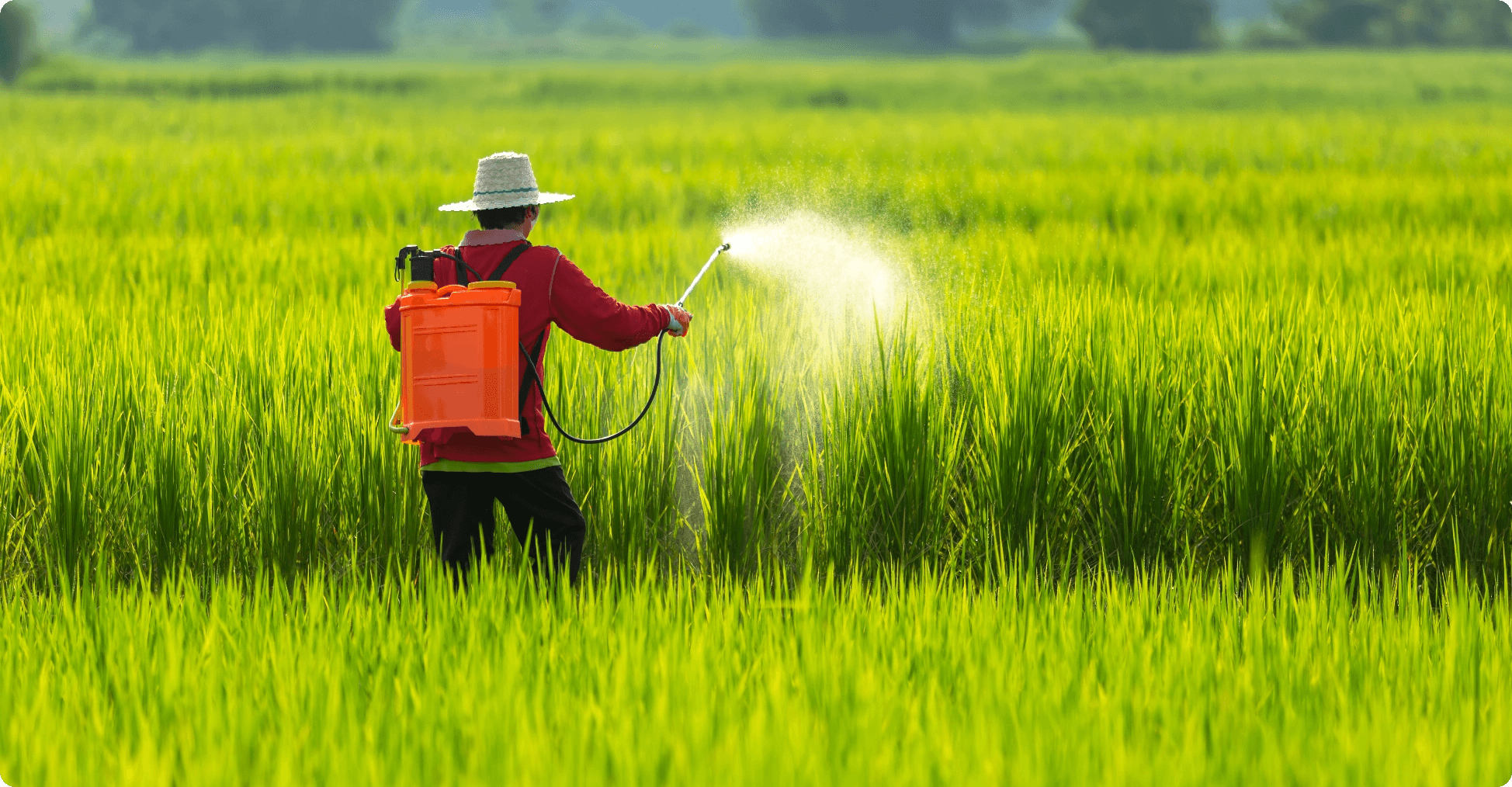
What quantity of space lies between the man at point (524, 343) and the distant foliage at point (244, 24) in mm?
87889

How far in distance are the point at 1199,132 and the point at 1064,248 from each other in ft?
33.6

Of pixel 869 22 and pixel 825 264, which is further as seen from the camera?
pixel 869 22

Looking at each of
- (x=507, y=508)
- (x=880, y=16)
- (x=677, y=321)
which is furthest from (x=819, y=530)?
(x=880, y=16)

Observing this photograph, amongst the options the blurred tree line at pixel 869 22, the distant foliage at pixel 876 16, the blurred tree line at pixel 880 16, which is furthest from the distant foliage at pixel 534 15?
the blurred tree line at pixel 880 16

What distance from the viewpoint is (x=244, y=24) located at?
3297 inches

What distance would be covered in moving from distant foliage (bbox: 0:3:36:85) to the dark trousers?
46351 mm

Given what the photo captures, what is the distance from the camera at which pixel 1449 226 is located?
8805 millimetres

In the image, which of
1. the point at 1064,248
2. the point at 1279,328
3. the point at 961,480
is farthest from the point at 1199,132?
the point at 961,480

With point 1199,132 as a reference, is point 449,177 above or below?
below

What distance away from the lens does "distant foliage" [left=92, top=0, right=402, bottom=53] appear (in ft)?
272

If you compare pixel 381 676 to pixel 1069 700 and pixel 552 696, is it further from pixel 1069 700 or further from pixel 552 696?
pixel 1069 700

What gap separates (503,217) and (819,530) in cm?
139

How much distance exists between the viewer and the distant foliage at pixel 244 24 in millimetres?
82812

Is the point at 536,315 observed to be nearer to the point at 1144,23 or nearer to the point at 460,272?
the point at 460,272
